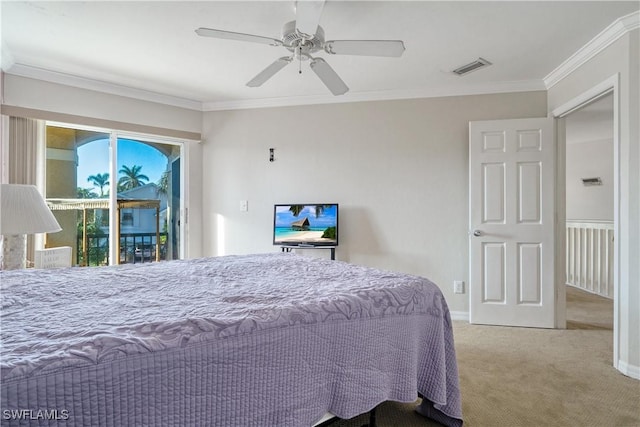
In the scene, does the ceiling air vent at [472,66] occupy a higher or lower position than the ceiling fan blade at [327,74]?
higher

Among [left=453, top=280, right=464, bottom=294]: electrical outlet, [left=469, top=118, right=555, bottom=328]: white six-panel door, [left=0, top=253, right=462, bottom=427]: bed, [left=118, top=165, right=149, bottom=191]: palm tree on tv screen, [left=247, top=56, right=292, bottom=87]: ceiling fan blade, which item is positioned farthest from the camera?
[left=118, top=165, right=149, bottom=191]: palm tree on tv screen

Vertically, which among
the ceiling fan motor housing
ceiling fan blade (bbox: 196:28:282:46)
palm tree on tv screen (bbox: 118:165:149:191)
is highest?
the ceiling fan motor housing

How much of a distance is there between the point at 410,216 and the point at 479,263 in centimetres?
81

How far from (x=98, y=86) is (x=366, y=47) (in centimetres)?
284

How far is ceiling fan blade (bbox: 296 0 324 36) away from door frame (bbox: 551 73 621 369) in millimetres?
2177

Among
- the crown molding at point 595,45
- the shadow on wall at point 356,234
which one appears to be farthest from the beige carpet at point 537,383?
the crown molding at point 595,45

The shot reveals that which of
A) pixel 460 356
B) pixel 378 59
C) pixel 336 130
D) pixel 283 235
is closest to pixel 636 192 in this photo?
pixel 460 356

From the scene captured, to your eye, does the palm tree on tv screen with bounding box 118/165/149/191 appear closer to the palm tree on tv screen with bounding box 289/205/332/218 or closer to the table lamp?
the table lamp

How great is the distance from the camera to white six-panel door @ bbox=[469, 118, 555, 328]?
3.34 m

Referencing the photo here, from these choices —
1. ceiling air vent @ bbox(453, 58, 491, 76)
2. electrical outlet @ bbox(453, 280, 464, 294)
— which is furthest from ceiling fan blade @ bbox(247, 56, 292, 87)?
electrical outlet @ bbox(453, 280, 464, 294)

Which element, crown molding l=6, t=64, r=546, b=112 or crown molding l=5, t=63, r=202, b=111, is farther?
crown molding l=6, t=64, r=546, b=112

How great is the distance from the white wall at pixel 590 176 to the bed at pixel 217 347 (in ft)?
16.5

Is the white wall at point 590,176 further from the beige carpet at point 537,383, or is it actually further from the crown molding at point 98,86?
the crown molding at point 98,86

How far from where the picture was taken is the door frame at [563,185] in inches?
96.7
